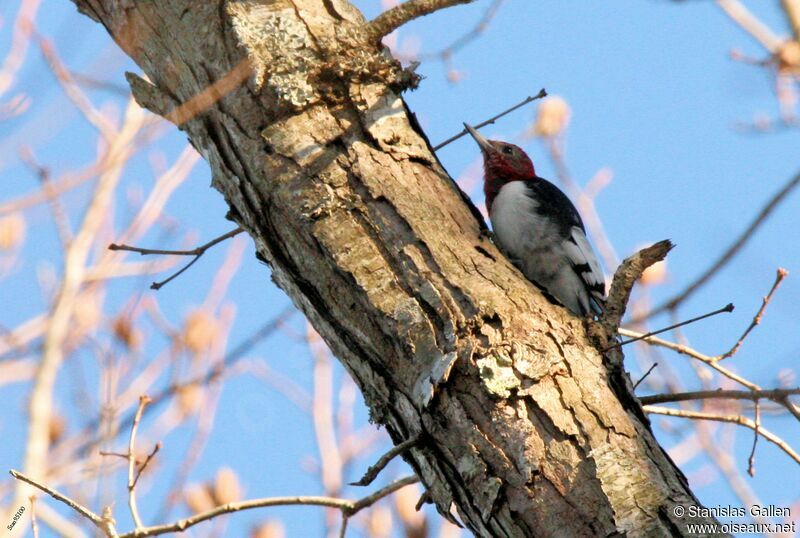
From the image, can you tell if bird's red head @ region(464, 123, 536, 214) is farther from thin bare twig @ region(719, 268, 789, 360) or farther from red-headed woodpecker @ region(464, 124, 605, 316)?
thin bare twig @ region(719, 268, 789, 360)

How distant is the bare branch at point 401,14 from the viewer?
9.96ft

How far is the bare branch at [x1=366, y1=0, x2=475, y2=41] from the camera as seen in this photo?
304 centimetres

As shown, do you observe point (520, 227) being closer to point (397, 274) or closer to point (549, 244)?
point (549, 244)

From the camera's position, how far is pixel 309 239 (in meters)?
2.74

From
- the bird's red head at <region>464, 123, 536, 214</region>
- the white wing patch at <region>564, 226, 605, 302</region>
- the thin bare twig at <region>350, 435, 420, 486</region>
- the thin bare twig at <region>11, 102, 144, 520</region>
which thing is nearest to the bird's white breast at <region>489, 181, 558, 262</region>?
the white wing patch at <region>564, 226, 605, 302</region>

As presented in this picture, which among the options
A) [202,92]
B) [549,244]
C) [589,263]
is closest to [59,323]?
[549,244]

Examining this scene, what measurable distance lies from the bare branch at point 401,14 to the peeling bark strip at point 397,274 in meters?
0.05

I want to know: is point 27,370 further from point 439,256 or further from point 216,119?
point 439,256

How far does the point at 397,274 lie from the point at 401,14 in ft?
3.24

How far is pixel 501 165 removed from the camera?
18.3ft

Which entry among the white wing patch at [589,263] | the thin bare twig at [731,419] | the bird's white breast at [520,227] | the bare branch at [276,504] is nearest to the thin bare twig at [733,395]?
the thin bare twig at [731,419]

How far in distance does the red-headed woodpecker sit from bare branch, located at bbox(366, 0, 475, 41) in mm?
1090

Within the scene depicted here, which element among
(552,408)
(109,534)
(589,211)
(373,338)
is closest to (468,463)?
(552,408)

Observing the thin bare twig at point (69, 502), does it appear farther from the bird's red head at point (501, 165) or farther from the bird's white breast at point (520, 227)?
the bird's red head at point (501, 165)
